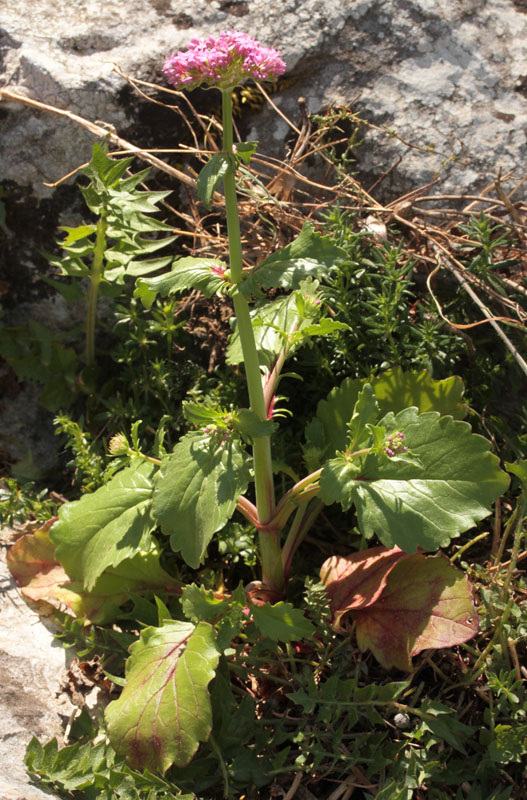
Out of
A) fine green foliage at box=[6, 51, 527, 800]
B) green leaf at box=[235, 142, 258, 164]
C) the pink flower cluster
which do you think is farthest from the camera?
fine green foliage at box=[6, 51, 527, 800]

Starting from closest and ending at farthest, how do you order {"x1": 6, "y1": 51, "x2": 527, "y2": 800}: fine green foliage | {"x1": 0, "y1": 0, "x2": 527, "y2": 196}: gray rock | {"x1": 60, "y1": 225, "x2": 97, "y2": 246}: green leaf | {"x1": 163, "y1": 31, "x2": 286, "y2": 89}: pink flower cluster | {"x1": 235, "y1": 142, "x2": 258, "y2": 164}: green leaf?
{"x1": 163, "y1": 31, "x2": 286, "y2": 89}: pink flower cluster → {"x1": 235, "y1": 142, "x2": 258, "y2": 164}: green leaf → {"x1": 6, "y1": 51, "x2": 527, "y2": 800}: fine green foliage → {"x1": 60, "y1": 225, "x2": 97, "y2": 246}: green leaf → {"x1": 0, "y1": 0, "x2": 527, "y2": 196}: gray rock

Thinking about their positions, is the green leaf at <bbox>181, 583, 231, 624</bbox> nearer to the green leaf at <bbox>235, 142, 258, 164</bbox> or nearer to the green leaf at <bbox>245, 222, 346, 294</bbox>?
the green leaf at <bbox>245, 222, 346, 294</bbox>

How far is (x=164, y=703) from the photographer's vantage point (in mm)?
2014

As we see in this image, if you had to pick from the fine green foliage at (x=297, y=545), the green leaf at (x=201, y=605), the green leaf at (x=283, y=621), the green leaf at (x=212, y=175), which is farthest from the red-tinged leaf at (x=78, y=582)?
the green leaf at (x=212, y=175)

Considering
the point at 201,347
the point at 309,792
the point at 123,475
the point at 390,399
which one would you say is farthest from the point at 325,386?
the point at 309,792

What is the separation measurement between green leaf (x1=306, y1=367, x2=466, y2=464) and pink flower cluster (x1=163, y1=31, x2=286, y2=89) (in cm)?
104

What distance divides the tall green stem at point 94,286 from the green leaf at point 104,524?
0.86 m

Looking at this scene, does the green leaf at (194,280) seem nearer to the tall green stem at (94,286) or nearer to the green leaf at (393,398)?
the green leaf at (393,398)

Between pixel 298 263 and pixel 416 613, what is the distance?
3.63 feet

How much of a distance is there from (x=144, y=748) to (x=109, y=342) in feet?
5.94

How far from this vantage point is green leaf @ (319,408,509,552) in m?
1.99

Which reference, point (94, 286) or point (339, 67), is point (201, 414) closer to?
point (94, 286)

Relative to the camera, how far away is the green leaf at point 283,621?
2053 mm

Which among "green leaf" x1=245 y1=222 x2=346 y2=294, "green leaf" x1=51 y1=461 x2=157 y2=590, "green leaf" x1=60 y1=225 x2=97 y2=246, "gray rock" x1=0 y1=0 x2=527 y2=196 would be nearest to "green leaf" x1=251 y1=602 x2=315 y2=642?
"green leaf" x1=51 y1=461 x2=157 y2=590
